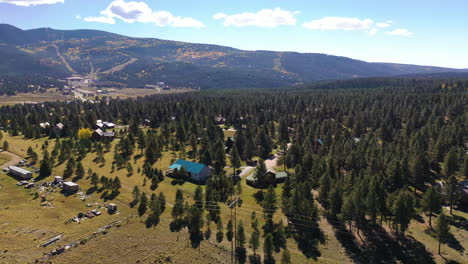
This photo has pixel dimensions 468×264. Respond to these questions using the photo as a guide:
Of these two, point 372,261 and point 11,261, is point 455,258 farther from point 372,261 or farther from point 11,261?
point 11,261

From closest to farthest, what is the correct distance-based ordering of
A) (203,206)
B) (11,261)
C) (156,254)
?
(11,261) < (156,254) < (203,206)

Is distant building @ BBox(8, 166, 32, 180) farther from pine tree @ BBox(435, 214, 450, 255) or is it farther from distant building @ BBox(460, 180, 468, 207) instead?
distant building @ BBox(460, 180, 468, 207)

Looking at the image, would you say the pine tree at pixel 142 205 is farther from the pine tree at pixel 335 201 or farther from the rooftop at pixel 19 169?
the rooftop at pixel 19 169

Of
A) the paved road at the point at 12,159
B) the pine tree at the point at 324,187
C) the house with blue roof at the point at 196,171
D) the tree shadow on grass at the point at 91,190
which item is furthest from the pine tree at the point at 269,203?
the paved road at the point at 12,159

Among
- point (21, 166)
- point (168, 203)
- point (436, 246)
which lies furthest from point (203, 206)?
point (21, 166)

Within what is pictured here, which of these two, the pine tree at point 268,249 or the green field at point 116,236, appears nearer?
the pine tree at point 268,249

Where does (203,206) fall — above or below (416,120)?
below

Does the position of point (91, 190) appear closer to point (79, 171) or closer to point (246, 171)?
point (79, 171)

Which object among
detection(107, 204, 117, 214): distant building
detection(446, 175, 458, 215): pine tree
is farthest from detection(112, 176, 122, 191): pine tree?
detection(446, 175, 458, 215): pine tree
